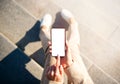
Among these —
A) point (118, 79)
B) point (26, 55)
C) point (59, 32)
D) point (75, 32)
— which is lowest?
point (118, 79)

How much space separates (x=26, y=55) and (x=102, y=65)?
1168 mm

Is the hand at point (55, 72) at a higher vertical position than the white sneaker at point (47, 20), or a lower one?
lower

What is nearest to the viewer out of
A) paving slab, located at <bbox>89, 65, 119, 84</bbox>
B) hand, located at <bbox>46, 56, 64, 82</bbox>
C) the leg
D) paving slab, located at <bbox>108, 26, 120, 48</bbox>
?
hand, located at <bbox>46, 56, 64, 82</bbox>

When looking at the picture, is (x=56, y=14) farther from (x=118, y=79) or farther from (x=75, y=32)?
(x=118, y=79)

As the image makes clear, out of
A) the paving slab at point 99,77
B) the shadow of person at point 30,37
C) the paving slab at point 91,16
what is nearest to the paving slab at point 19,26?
the shadow of person at point 30,37

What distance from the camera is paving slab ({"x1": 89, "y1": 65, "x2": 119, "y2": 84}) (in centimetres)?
342

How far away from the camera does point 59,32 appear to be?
2533 millimetres

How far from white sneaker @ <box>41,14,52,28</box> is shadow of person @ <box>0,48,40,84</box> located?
1.81 ft

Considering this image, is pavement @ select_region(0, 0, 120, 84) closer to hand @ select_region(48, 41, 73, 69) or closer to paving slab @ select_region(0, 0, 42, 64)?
paving slab @ select_region(0, 0, 42, 64)

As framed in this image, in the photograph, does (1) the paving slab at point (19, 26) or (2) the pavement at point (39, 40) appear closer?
A: (2) the pavement at point (39, 40)

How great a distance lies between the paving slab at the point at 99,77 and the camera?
11.2 feet

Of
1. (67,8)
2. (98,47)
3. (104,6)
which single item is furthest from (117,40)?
(67,8)

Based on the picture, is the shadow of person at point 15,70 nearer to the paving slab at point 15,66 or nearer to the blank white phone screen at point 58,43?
the paving slab at point 15,66

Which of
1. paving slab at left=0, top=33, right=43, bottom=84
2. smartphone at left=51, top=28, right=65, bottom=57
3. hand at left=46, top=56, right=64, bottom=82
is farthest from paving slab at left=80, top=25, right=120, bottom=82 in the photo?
hand at left=46, top=56, right=64, bottom=82
